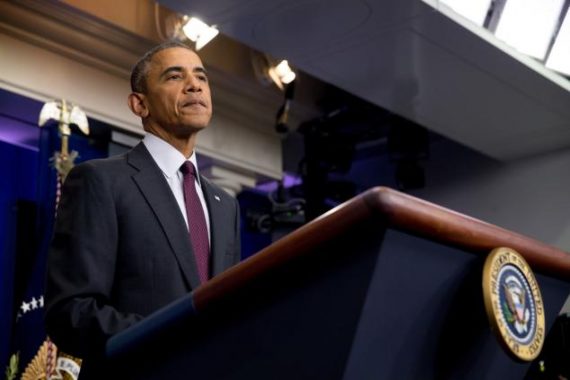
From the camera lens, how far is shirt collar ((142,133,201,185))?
4.08 feet

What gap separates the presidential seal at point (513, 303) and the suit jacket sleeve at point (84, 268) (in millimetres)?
431

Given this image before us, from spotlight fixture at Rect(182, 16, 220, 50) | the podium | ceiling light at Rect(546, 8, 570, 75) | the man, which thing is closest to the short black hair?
the man

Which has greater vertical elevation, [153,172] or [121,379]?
[153,172]

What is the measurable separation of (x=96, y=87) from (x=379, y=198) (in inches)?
157

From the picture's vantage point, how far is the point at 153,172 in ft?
3.95

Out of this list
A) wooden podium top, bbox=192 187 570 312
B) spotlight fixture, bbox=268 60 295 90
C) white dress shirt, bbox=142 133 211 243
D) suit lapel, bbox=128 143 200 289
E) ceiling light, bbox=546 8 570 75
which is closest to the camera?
wooden podium top, bbox=192 187 570 312

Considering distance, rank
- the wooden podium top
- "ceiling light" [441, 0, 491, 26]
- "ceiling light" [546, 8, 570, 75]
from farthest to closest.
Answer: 1. "ceiling light" [546, 8, 570, 75]
2. "ceiling light" [441, 0, 491, 26]
3. the wooden podium top

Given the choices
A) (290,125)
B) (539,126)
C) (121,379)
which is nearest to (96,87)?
(290,125)

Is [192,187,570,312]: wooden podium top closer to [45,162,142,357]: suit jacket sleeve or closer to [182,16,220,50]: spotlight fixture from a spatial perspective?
[45,162,142,357]: suit jacket sleeve

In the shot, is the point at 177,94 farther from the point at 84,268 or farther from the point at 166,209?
the point at 84,268

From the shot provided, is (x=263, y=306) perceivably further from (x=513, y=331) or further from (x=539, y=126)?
(x=539, y=126)

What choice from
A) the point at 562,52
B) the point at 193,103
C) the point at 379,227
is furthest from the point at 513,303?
the point at 562,52

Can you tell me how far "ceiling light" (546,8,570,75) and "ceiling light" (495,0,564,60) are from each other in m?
0.06

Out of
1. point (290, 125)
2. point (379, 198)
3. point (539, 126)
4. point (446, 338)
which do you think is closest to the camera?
point (379, 198)
